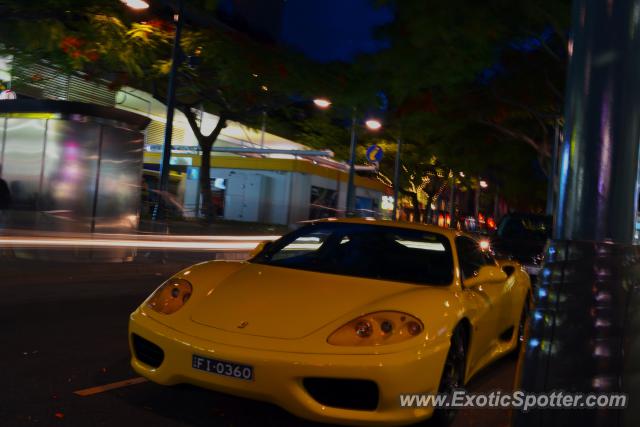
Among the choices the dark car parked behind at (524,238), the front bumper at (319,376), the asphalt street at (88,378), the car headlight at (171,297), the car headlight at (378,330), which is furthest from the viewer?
the dark car parked behind at (524,238)

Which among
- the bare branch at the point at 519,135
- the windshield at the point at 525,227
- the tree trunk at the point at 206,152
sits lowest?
the windshield at the point at 525,227

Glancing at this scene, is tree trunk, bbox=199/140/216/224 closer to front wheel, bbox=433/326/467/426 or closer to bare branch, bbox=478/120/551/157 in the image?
bare branch, bbox=478/120/551/157

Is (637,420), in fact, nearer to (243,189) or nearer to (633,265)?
(633,265)

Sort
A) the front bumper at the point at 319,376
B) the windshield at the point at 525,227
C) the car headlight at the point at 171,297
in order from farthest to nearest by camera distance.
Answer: the windshield at the point at 525,227
the car headlight at the point at 171,297
the front bumper at the point at 319,376

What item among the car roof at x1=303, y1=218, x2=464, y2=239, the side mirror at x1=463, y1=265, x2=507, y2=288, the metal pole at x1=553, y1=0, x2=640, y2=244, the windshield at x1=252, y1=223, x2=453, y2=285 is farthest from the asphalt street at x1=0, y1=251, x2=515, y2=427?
the metal pole at x1=553, y1=0, x2=640, y2=244

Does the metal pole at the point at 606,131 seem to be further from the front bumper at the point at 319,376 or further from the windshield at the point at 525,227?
the windshield at the point at 525,227

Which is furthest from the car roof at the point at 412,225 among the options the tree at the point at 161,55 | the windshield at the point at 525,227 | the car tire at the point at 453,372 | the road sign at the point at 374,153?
the road sign at the point at 374,153

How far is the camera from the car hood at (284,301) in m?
3.88

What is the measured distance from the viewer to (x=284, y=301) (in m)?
4.14

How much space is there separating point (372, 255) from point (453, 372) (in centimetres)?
138

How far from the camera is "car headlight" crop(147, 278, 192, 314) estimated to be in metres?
4.25

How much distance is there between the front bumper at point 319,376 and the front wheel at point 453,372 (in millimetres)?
252

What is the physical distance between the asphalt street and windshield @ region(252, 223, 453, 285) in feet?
3.32

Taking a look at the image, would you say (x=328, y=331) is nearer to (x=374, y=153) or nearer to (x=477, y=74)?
(x=477, y=74)
